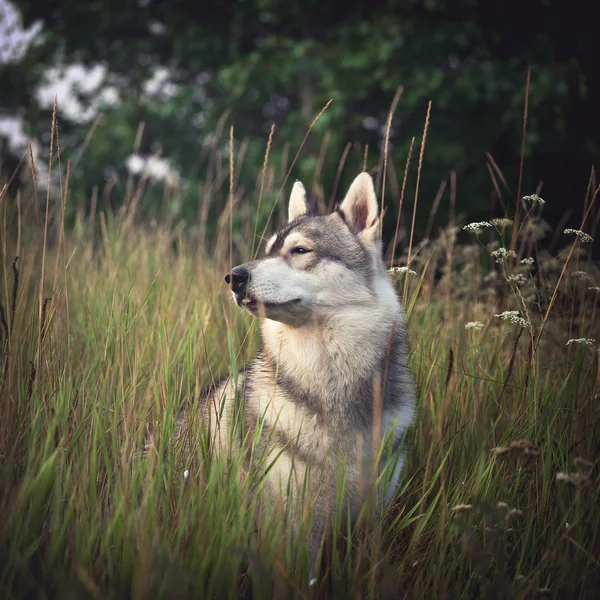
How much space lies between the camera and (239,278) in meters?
2.81

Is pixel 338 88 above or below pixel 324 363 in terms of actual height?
above

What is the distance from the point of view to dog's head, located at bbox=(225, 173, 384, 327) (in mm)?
2807

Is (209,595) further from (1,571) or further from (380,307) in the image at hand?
(380,307)

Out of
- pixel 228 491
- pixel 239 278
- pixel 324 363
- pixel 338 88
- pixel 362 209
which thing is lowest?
pixel 228 491

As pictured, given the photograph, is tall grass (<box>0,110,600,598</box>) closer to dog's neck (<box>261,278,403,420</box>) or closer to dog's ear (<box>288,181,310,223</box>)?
dog's neck (<box>261,278,403,420</box>)

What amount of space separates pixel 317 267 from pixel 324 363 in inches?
21.5

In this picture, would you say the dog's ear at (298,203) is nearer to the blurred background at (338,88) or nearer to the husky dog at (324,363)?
the husky dog at (324,363)

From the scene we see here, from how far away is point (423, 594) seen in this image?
2125mm

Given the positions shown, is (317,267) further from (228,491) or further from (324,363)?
(228,491)

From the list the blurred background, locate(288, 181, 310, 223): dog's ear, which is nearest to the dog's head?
locate(288, 181, 310, 223): dog's ear

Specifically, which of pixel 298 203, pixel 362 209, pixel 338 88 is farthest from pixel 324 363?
pixel 338 88

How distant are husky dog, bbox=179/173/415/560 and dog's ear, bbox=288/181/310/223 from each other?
19.0 inches

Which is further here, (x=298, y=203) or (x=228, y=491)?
(x=298, y=203)

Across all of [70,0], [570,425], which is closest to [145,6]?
[70,0]
